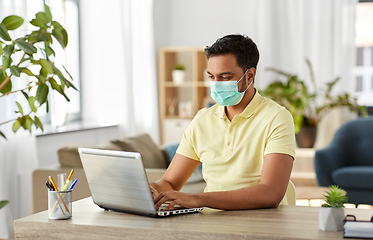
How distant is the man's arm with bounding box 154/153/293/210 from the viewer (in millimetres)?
1635

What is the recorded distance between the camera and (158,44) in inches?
259

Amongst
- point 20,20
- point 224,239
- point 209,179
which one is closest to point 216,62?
point 209,179

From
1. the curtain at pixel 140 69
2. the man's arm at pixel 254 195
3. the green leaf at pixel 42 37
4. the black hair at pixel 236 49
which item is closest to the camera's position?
the man's arm at pixel 254 195

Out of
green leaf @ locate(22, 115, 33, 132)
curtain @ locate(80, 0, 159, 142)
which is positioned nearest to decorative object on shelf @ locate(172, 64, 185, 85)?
curtain @ locate(80, 0, 159, 142)

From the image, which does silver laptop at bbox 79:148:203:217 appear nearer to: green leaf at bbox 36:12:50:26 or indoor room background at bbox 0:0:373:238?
green leaf at bbox 36:12:50:26

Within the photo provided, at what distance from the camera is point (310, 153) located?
507cm

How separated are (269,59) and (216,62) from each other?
14.6ft

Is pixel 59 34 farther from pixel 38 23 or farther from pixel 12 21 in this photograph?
pixel 12 21

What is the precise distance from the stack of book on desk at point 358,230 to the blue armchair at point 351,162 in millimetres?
3072

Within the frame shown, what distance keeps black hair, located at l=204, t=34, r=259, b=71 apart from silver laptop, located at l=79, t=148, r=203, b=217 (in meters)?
0.55

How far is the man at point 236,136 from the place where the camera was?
1.77m

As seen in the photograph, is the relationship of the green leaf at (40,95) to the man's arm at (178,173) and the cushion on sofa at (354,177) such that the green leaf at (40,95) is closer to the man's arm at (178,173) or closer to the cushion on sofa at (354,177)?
the man's arm at (178,173)

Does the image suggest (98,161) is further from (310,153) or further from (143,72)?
(143,72)

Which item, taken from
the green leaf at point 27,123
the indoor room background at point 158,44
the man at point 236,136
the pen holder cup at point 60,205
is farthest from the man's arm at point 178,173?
the indoor room background at point 158,44
